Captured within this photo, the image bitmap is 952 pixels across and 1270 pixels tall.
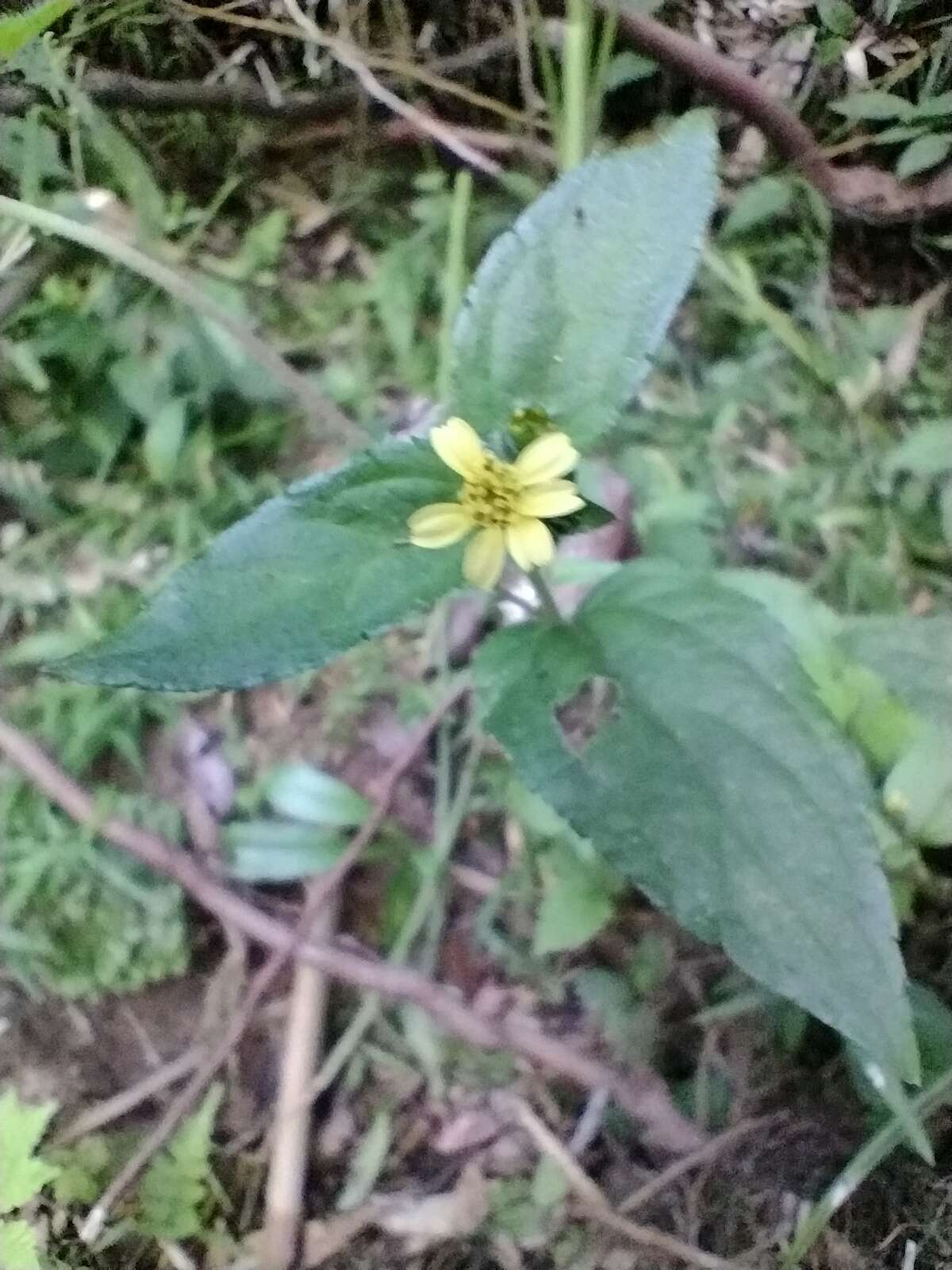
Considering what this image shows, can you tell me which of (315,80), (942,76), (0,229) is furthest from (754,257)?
(0,229)

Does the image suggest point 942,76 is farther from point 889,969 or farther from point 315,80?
point 889,969

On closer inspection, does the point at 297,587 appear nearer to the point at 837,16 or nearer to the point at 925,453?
the point at 925,453

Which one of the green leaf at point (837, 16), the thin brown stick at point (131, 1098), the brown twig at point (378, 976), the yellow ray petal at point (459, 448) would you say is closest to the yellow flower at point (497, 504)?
the yellow ray petal at point (459, 448)

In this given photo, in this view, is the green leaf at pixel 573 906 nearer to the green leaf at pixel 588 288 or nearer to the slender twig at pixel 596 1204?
the slender twig at pixel 596 1204

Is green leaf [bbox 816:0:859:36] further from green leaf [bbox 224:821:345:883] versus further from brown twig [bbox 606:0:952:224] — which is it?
green leaf [bbox 224:821:345:883]

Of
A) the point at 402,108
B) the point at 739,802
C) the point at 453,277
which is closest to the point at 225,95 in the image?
the point at 402,108
